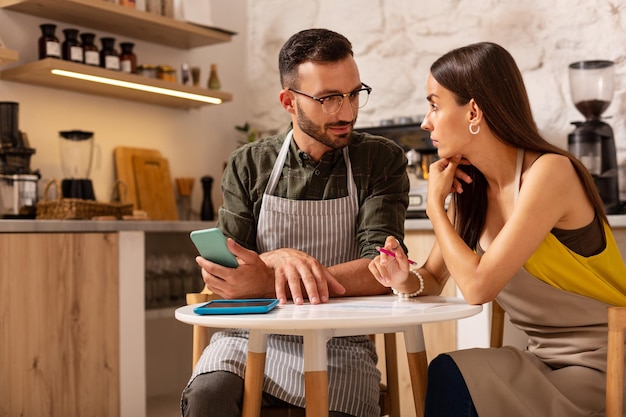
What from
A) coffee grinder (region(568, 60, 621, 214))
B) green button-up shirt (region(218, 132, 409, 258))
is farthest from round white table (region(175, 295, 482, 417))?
coffee grinder (region(568, 60, 621, 214))

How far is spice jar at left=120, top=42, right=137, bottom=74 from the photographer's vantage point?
13.2 feet

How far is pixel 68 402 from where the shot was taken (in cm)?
322

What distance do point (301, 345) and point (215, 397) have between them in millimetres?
328

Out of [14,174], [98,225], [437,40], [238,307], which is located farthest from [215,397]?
[437,40]

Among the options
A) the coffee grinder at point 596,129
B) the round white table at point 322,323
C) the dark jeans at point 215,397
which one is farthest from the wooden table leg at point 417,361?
the coffee grinder at point 596,129

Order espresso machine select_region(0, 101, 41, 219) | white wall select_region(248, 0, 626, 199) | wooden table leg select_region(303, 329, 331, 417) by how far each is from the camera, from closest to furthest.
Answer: wooden table leg select_region(303, 329, 331, 417) < espresso machine select_region(0, 101, 41, 219) < white wall select_region(248, 0, 626, 199)

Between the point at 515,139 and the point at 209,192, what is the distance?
9.11 feet

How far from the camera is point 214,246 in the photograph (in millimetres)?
1843

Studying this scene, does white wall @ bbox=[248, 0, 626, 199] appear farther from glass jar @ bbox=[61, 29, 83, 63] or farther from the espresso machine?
the espresso machine

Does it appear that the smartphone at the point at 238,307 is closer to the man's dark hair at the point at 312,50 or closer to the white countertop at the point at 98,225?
the man's dark hair at the point at 312,50

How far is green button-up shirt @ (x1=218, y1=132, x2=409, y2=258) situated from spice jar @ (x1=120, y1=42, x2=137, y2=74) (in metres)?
1.80

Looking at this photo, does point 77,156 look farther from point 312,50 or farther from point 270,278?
point 270,278

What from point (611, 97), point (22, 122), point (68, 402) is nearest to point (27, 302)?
point (68, 402)

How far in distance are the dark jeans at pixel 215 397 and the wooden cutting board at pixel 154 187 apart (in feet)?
7.73
